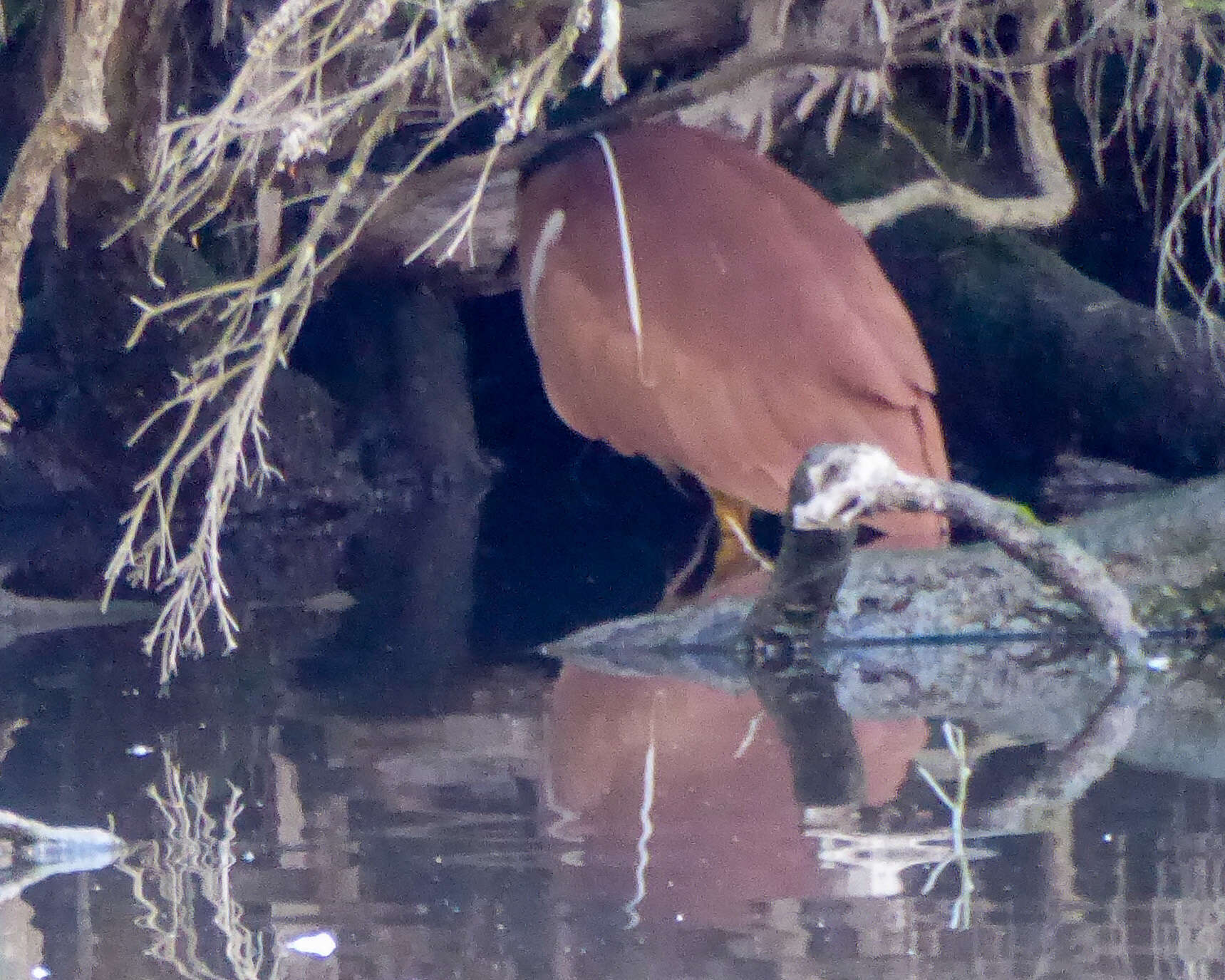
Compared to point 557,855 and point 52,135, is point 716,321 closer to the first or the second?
point 52,135

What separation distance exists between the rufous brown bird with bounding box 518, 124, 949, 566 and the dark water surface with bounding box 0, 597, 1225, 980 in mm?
968

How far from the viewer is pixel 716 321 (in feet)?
13.6

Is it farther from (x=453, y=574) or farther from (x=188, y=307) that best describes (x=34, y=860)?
(x=188, y=307)

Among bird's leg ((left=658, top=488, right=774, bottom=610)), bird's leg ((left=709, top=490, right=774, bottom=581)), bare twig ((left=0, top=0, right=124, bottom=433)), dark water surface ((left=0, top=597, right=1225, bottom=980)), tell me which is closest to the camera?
dark water surface ((left=0, top=597, right=1225, bottom=980))

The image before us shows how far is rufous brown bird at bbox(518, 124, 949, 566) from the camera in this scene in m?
3.98

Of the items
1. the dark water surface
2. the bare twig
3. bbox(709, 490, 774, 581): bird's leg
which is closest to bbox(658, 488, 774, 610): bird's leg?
bbox(709, 490, 774, 581): bird's leg

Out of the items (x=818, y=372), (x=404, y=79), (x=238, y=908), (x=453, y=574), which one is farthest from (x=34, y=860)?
(x=453, y=574)

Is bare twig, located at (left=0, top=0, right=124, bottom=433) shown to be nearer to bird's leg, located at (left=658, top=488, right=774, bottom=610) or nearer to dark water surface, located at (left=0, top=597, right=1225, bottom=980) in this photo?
dark water surface, located at (left=0, top=597, right=1225, bottom=980)

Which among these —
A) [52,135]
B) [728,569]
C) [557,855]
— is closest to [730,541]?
[728,569]

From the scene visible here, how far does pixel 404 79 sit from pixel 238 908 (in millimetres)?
1740

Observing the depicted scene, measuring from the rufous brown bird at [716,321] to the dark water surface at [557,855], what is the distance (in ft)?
3.18

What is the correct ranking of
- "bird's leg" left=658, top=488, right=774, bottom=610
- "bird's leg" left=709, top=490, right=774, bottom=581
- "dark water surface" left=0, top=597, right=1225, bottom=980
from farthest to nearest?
1. "bird's leg" left=709, top=490, right=774, bottom=581
2. "bird's leg" left=658, top=488, right=774, bottom=610
3. "dark water surface" left=0, top=597, right=1225, bottom=980

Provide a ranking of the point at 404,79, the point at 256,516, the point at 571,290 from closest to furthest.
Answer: the point at 404,79
the point at 571,290
the point at 256,516

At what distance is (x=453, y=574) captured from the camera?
17.6ft
